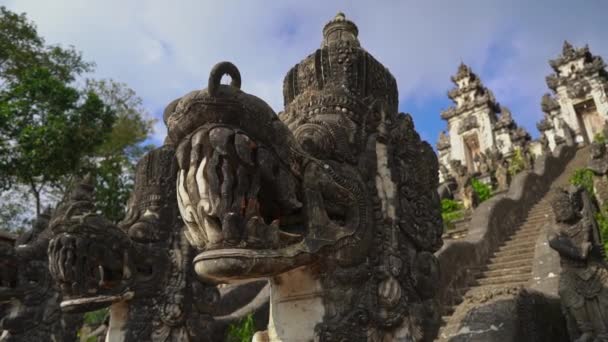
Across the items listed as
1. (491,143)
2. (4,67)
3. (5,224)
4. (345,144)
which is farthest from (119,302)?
(491,143)

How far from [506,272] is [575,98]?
30.7 metres

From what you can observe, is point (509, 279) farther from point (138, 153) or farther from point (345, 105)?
point (138, 153)

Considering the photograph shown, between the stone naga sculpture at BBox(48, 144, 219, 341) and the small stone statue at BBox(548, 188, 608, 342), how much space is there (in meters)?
3.59

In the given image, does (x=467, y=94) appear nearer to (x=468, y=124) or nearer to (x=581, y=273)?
(x=468, y=124)

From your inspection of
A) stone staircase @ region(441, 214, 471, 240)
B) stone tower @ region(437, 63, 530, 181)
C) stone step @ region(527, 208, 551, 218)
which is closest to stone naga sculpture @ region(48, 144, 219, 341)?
stone staircase @ region(441, 214, 471, 240)

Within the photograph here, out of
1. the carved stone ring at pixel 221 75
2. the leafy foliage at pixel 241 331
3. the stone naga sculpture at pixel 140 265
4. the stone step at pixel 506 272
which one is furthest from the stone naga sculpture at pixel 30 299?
the stone step at pixel 506 272

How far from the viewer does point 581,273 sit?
5.11 metres

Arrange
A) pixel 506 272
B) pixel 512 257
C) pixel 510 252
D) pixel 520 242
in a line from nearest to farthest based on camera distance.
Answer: pixel 506 272 → pixel 512 257 → pixel 510 252 → pixel 520 242

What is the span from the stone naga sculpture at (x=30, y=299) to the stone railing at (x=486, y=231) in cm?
497

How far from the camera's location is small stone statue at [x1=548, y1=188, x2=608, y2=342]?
4891 mm

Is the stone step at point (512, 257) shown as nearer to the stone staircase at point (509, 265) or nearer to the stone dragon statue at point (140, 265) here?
the stone staircase at point (509, 265)

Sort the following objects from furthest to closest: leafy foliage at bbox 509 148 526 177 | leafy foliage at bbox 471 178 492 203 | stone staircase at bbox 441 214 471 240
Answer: leafy foliage at bbox 509 148 526 177
leafy foliage at bbox 471 178 492 203
stone staircase at bbox 441 214 471 240

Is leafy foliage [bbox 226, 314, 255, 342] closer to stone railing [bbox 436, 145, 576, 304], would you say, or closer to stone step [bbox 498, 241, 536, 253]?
stone railing [bbox 436, 145, 576, 304]

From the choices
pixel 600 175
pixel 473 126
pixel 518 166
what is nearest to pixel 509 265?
pixel 600 175
